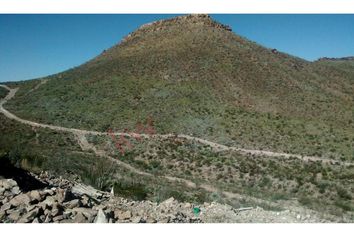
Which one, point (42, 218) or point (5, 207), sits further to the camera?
point (5, 207)

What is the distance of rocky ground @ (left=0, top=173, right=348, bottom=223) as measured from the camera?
8.75 m

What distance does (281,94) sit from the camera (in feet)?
171

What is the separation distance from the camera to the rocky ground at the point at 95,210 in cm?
875

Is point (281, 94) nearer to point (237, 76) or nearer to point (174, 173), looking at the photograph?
point (237, 76)

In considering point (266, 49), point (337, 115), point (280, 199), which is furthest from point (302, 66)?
point (280, 199)

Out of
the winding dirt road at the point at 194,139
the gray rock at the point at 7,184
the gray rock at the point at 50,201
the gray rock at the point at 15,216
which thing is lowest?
the gray rock at the point at 15,216

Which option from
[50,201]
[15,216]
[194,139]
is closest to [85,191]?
[50,201]

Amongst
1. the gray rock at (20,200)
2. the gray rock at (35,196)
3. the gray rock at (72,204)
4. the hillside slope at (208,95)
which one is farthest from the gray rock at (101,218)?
the hillside slope at (208,95)

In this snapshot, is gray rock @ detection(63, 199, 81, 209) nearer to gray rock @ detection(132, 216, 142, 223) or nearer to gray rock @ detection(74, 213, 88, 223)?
gray rock @ detection(74, 213, 88, 223)

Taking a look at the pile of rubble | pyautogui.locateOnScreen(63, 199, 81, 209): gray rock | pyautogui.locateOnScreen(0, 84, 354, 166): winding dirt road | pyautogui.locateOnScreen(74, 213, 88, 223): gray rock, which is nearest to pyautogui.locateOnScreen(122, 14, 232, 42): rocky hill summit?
pyautogui.locateOnScreen(0, 84, 354, 166): winding dirt road

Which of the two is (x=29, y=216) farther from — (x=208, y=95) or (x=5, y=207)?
(x=208, y=95)

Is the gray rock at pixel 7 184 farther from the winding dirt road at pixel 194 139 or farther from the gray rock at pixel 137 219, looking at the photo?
the winding dirt road at pixel 194 139

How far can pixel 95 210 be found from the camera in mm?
9281

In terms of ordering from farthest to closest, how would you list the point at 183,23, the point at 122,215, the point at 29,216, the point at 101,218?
1. the point at 183,23
2. the point at 122,215
3. the point at 101,218
4. the point at 29,216
